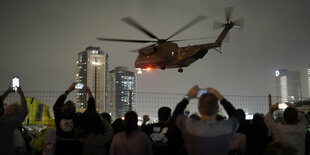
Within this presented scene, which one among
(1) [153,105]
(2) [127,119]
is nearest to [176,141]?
(2) [127,119]

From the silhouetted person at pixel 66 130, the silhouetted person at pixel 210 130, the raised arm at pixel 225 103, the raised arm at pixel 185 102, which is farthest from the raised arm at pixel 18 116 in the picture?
the raised arm at pixel 225 103

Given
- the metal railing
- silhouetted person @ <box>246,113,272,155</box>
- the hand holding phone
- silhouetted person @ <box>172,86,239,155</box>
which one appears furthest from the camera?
the metal railing

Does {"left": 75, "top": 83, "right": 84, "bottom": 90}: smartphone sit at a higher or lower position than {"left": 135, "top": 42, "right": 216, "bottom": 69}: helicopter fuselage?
lower

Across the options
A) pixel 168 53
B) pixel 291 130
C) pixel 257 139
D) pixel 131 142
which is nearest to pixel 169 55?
pixel 168 53

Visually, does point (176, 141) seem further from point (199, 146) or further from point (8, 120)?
point (8, 120)

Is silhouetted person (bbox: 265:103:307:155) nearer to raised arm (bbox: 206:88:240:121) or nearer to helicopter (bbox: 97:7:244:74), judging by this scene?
raised arm (bbox: 206:88:240:121)

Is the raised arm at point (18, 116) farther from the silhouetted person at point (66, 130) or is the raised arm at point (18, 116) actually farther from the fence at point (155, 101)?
the fence at point (155, 101)

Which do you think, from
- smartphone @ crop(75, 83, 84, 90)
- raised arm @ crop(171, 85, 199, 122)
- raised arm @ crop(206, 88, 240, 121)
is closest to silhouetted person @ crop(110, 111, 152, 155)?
raised arm @ crop(171, 85, 199, 122)

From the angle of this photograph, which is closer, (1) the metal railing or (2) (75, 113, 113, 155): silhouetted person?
(2) (75, 113, 113, 155): silhouetted person

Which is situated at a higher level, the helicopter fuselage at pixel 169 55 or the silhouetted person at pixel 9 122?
the helicopter fuselage at pixel 169 55
